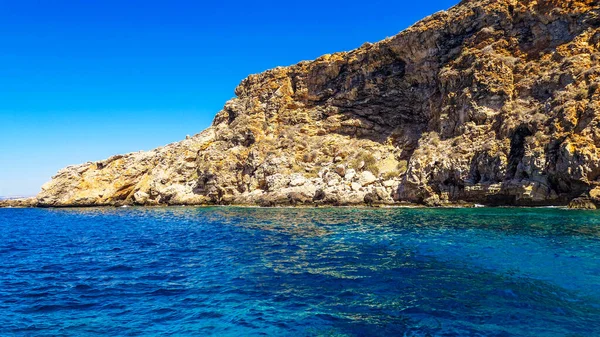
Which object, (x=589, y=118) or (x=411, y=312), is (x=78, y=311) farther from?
(x=589, y=118)

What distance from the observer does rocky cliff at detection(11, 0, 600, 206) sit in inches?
1533

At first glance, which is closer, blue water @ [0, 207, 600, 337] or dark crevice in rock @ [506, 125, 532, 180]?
blue water @ [0, 207, 600, 337]

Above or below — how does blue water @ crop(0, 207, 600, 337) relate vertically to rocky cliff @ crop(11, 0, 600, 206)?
below

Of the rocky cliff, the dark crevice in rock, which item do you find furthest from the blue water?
the rocky cliff

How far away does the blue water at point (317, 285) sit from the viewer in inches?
376

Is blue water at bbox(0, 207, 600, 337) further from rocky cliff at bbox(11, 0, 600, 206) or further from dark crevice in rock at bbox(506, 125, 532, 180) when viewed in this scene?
rocky cliff at bbox(11, 0, 600, 206)

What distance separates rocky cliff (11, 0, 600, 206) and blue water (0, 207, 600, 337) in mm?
16927

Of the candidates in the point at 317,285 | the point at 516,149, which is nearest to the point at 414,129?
the point at 516,149

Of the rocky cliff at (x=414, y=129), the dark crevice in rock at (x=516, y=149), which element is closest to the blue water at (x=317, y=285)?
the dark crevice in rock at (x=516, y=149)

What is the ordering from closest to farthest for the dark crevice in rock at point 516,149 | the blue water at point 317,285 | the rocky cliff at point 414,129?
the blue water at point 317,285 < the rocky cliff at point 414,129 < the dark crevice in rock at point 516,149

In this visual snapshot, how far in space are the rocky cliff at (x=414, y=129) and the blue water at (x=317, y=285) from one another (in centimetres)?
1693

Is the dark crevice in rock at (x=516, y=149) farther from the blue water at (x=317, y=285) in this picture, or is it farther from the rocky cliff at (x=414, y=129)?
the blue water at (x=317, y=285)

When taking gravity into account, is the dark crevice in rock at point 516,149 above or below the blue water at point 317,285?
above

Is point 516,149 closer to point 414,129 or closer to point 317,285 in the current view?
point 414,129
